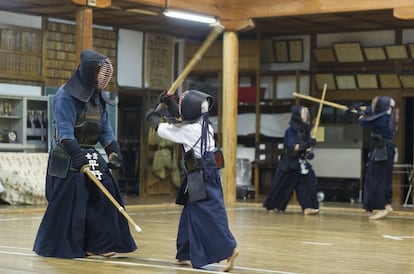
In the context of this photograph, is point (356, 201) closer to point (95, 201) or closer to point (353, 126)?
point (353, 126)

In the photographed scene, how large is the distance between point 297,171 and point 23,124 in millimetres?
4437

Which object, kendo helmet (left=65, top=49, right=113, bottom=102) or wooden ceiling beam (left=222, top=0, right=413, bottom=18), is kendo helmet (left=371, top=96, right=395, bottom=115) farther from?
kendo helmet (left=65, top=49, right=113, bottom=102)

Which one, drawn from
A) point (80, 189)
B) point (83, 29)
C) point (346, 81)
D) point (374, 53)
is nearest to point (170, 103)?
point (80, 189)

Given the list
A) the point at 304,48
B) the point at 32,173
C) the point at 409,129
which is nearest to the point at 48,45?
the point at 32,173

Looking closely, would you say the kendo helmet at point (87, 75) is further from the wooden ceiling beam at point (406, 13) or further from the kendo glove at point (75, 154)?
the wooden ceiling beam at point (406, 13)

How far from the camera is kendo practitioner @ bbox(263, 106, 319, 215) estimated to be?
12828mm

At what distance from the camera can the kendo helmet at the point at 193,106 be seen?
6.57m

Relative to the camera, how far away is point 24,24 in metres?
14.7

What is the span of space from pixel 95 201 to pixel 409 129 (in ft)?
35.1

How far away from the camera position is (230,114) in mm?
14828

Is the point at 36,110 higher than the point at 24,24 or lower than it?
lower

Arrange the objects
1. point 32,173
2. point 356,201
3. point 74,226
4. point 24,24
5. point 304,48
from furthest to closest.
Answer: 1. point 304,48
2. point 356,201
3. point 24,24
4. point 32,173
5. point 74,226

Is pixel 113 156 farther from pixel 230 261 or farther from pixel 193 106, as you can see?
pixel 230 261

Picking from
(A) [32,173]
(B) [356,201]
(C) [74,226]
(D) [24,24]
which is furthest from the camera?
(B) [356,201]
